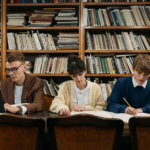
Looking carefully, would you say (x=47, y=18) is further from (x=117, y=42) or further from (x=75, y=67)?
(x=75, y=67)

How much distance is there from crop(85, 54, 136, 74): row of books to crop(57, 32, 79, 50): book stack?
0.29 meters

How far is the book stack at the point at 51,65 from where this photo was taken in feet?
8.64

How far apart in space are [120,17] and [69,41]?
0.87m

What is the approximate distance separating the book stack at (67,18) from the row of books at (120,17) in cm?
17

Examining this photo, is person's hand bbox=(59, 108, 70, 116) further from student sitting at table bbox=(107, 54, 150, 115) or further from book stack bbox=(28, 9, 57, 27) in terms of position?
book stack bbox=(28, 9, 57, 27)

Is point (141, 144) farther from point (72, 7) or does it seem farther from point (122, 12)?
point (72, 7)

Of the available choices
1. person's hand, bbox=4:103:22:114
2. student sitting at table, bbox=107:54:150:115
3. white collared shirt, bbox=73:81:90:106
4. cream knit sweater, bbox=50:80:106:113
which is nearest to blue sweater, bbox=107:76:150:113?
student sitting at table, bbox=107:54:150:115

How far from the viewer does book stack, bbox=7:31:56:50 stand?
2648 millimetres

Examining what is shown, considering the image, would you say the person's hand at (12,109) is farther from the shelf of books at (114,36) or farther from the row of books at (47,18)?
the row of books at (47,18)

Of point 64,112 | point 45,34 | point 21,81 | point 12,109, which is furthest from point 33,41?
point 64,112

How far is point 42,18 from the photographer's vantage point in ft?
8.54

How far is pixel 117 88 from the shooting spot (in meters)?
1.70

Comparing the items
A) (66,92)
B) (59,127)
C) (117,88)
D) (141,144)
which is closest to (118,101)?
(117,88)

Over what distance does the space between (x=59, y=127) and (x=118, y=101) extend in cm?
99
